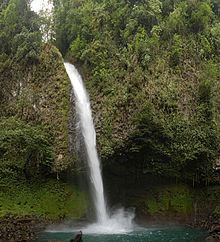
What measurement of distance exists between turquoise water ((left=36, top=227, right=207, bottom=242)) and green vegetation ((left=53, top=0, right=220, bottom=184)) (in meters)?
3.10

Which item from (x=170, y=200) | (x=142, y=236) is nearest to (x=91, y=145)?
(x=170, y=200)

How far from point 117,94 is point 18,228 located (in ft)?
29.3

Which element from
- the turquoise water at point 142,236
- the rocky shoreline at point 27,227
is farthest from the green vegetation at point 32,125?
the turquoise water at point 142,236

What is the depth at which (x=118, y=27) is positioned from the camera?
18484mm

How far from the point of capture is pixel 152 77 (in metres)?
15.1

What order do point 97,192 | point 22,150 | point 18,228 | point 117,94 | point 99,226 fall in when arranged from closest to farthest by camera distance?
point 18,228
point 22,150
point 99,226
point 97,192
point 117,94

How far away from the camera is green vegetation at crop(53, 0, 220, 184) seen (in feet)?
43.0

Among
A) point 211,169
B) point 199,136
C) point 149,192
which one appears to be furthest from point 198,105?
point 149,192

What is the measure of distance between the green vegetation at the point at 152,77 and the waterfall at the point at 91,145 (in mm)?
483

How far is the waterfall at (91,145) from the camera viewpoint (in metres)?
12.7

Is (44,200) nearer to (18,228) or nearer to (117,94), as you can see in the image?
(18,228)

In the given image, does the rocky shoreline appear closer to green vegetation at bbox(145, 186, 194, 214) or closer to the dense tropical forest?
the dense tropical forest

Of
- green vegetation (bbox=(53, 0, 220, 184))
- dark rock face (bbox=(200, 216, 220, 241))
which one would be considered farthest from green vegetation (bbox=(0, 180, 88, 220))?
dark rock face (bbox=(200, 216, 220, 241))

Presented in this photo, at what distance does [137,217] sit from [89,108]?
23.1ft
